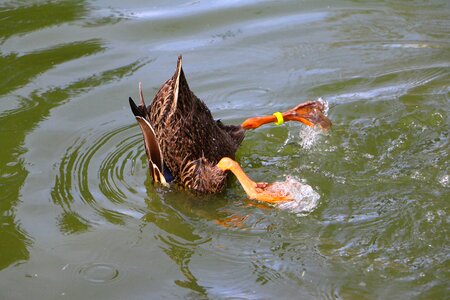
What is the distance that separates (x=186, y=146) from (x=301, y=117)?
1.01 meters

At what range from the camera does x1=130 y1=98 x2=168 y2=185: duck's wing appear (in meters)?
4.75

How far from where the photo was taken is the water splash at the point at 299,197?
16.0ft

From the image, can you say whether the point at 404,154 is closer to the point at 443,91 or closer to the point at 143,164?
the point at 443,91

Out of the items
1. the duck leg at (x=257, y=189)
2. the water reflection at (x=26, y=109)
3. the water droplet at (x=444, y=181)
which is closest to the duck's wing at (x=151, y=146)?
the duck leg at (x=257, y=189)

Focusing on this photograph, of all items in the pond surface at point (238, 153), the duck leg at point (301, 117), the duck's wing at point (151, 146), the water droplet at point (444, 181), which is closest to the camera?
the pond surface at point (238, 153)

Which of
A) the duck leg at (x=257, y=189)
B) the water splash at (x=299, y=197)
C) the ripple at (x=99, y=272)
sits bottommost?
the ripple at (x=99, y=272)

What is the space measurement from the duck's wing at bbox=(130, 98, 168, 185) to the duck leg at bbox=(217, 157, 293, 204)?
16.4 inches

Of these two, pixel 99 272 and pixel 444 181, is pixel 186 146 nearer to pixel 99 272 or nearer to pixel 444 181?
pixel 99 272

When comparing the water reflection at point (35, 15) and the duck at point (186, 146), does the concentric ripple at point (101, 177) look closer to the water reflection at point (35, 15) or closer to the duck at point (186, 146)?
the duck at point (186, 146)

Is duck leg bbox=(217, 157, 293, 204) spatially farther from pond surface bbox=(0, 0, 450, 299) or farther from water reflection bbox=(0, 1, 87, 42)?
water reflection bbox=(0, 1, 87, 42)

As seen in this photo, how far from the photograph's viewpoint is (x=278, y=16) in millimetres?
7812

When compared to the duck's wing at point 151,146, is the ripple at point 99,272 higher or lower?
A: lower

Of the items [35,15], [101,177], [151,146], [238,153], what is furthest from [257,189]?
[35,15]

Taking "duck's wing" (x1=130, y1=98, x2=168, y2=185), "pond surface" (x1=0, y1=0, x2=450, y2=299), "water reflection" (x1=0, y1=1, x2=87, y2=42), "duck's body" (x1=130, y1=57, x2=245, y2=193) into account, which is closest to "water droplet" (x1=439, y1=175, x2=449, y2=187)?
"pond surface" (x1=0, y1=0, x2=450, y2=299)
